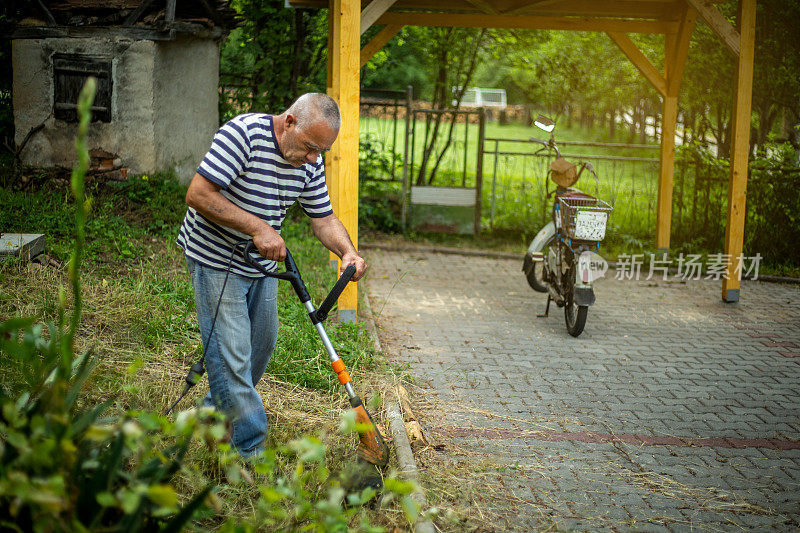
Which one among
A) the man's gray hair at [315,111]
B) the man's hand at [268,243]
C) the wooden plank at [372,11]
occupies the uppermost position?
the wooden plank at [372,11]

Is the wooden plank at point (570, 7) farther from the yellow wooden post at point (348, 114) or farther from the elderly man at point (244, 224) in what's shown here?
the elderly man at point (244, 224)

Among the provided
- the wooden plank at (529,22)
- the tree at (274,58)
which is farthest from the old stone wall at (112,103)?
the wooden plank at (529,22)

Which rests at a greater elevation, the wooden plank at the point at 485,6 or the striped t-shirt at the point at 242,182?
the wooden plank at the point at 485,6

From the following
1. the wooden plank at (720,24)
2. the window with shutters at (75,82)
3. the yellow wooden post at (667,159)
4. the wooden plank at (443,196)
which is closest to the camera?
the wooden plank at (720,24)

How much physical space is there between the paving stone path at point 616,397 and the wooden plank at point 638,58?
2.88m

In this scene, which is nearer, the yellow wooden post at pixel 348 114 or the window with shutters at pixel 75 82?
the yellow wooden post at pixel 348 114

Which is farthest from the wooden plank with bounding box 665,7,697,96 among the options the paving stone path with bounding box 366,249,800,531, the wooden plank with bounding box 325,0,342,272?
the wooden plank with bounding box 325,0,342,272

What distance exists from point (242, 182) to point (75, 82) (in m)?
7.19

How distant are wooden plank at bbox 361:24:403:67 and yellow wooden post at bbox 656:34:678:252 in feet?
12.0

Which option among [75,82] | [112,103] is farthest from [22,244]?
[75,82]

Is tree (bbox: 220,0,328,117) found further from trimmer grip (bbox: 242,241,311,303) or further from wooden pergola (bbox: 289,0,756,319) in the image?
trimmer grip (bbox: 242,241,311,303)

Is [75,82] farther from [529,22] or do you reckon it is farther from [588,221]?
[588,221]

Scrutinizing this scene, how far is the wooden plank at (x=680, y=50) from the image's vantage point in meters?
9.80

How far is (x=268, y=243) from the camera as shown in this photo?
139 inches
